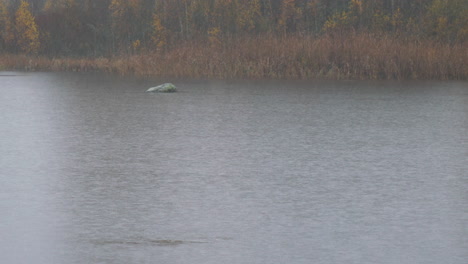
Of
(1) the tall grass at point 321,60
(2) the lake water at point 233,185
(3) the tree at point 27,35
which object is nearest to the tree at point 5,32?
(3) the tree at point 27,35

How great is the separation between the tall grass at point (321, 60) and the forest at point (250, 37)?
0.04 m

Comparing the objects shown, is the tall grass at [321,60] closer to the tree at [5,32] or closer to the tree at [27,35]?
the tree at [27,35]

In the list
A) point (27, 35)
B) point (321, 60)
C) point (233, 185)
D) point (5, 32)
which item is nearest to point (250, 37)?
point (321, 60)

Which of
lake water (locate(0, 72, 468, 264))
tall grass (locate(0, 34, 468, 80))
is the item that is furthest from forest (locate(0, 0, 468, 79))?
lake water (locate(0, 72, 468, 264))

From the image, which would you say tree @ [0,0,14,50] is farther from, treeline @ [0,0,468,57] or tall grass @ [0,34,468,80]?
tall grass @ [0,34,468,80]

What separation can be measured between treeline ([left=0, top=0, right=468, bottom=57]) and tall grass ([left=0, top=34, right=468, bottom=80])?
78.6 feet

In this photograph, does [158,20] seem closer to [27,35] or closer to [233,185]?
[27,35]

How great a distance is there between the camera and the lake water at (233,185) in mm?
5238

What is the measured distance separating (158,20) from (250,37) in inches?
1223

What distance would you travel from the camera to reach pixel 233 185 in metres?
7.45

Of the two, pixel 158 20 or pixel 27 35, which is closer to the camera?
pixel 158 20

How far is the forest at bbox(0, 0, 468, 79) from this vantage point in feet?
88.4

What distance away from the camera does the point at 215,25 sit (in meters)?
58.0

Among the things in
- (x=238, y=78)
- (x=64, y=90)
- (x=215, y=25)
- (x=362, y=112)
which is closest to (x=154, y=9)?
(x=215, y=25)
